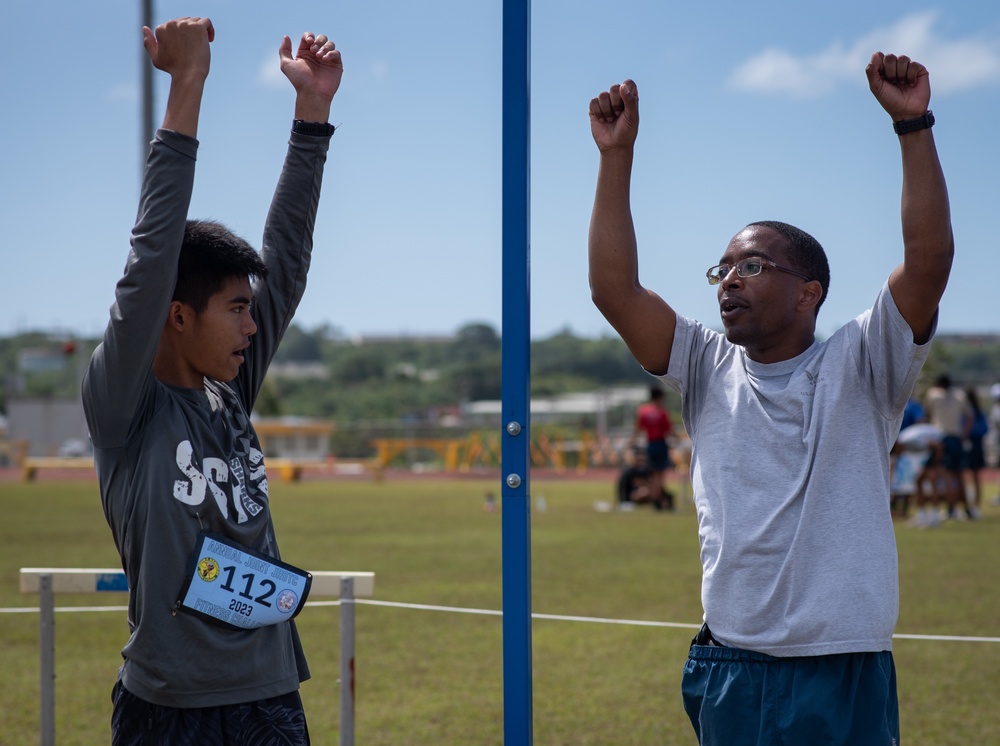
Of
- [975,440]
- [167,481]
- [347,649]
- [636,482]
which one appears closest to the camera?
[167,481]

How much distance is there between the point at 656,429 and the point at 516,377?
13.7 meters

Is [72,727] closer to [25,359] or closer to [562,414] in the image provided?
[562,414]

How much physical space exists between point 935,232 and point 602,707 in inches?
143

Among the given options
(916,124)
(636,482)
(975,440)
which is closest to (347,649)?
(916,124)

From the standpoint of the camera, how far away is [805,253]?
2.42m

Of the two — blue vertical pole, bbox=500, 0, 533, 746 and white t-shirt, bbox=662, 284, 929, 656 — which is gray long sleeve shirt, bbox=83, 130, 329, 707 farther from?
white t-shirt, bbox=662, 284, 929, 656

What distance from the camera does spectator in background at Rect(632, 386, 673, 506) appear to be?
1591 cm

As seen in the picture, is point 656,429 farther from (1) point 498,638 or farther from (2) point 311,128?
(2) point 311,128

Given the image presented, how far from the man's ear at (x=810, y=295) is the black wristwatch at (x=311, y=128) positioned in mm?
1210

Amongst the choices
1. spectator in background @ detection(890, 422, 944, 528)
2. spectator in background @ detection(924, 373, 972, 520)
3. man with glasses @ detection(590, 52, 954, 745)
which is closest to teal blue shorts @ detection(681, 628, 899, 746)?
man with glasses @ detection(590, 52, 954, 745)

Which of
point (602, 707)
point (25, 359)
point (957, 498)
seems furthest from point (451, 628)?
point (25, 359)

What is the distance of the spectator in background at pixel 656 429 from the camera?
52.2ft

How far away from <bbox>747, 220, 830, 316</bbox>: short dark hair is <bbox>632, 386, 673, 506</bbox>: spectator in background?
44.3 feet

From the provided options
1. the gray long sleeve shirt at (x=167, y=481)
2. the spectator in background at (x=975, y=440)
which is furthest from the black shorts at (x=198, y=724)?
the spectator in background at (x=975, y=440)
